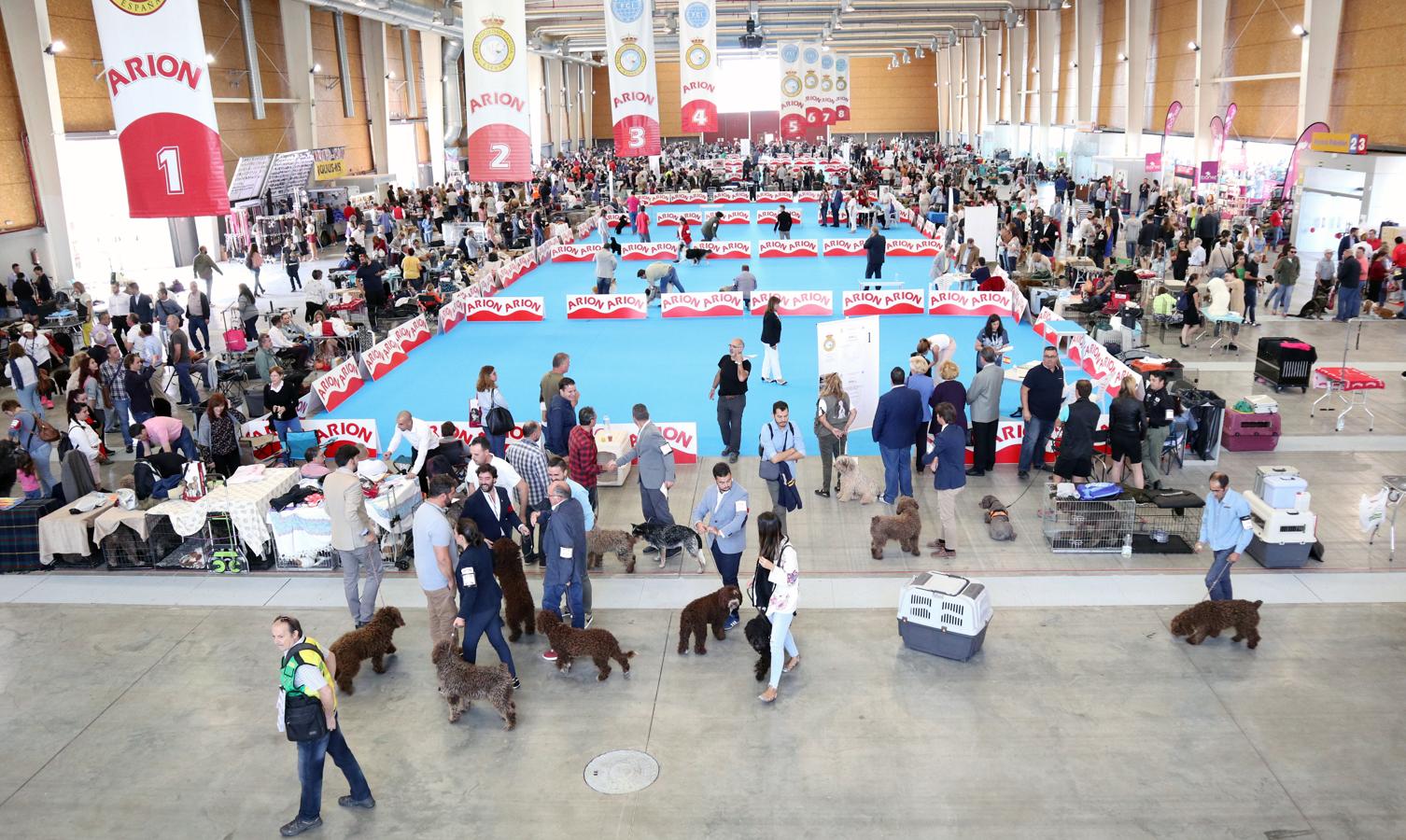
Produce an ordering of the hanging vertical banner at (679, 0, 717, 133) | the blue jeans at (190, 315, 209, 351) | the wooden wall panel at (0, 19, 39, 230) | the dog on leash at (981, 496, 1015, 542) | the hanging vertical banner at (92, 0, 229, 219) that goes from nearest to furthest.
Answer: the dog on leash at (981, 496, 1015, 542) → the hanging vertical banner at (92, 0, 229, 219) → the blue jeans at (190, 315, 209, 351) → the wooden wall panel at (0, 19, 39, 230) → the hanging vertical banner at (679, 0, 717, 133)

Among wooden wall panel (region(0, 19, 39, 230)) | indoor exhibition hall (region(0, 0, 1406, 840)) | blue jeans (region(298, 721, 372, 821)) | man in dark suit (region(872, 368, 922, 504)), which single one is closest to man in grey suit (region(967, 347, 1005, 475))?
indoor exhibition hall (region(0, 0, 1406, 840))

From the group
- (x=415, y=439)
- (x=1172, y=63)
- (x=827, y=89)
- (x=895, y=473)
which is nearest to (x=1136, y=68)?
(x=1172, y=63)

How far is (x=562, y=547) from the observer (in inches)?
289

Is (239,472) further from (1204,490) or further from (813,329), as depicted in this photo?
(813,329)

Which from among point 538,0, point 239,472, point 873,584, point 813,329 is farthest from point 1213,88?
point 239,472

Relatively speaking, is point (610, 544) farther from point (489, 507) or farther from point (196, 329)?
point (196, 329)

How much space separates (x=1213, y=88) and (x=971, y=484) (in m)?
27.7

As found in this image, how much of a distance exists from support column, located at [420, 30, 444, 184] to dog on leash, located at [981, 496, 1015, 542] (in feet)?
134

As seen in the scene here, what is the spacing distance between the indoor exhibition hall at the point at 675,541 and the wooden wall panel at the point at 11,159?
10 cm

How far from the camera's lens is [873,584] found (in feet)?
28.6

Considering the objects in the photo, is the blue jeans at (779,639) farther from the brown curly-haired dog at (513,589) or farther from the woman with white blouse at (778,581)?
the brown curly-haired dog at (513,589)

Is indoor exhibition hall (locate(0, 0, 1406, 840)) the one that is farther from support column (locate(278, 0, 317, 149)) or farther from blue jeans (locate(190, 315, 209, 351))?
support column (locate(278, 0, 317, 149))

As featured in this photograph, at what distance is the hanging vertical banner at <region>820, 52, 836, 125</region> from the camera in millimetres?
37406

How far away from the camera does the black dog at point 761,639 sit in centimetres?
710
